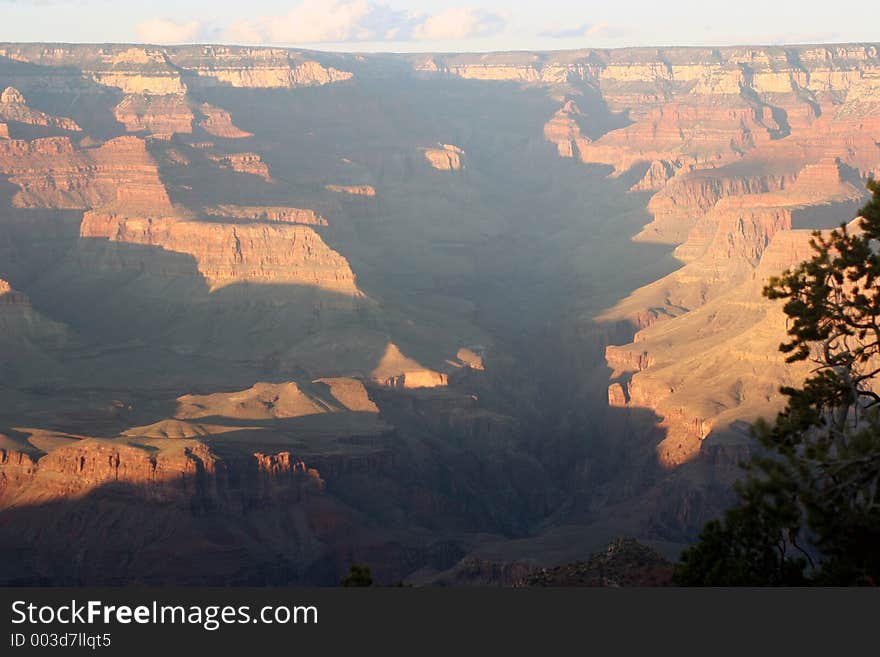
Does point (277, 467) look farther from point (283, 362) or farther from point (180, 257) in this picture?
point (180, 257)

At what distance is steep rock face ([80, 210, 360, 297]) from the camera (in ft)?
550

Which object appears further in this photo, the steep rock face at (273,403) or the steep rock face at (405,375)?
the steep rock face at (405,375)

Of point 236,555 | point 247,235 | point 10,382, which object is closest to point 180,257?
point 247,235

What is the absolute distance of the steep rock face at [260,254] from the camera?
167625mm

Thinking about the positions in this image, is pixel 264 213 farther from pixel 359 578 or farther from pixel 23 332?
pixel 359 578

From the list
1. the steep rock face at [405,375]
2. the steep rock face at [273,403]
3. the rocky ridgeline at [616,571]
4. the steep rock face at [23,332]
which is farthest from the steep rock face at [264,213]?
the rocky ridgeline at [616,571]

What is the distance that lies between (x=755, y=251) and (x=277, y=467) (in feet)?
312

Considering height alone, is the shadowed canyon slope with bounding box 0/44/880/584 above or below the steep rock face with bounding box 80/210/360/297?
below

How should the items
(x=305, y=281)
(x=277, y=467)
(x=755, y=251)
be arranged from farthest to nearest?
(x=755, y=251)
(x=305, y=281)
(x=277, y=467)

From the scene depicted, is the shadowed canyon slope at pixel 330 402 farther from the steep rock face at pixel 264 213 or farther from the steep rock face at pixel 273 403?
the steep rock face at pixel 264 213

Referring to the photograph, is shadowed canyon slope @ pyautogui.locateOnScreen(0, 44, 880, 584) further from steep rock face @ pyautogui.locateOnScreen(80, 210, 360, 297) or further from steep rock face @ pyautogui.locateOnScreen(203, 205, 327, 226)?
steep rock face @ pyautogui.locateOnScreen(203, 205, 327, 226)

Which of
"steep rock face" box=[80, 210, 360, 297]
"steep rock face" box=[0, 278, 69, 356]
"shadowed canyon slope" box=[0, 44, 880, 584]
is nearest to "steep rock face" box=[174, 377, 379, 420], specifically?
"shadowed canyon slope" box=[0, 44, 880, 584]

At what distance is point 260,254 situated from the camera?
6737 inches

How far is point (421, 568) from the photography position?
91.9 metres
